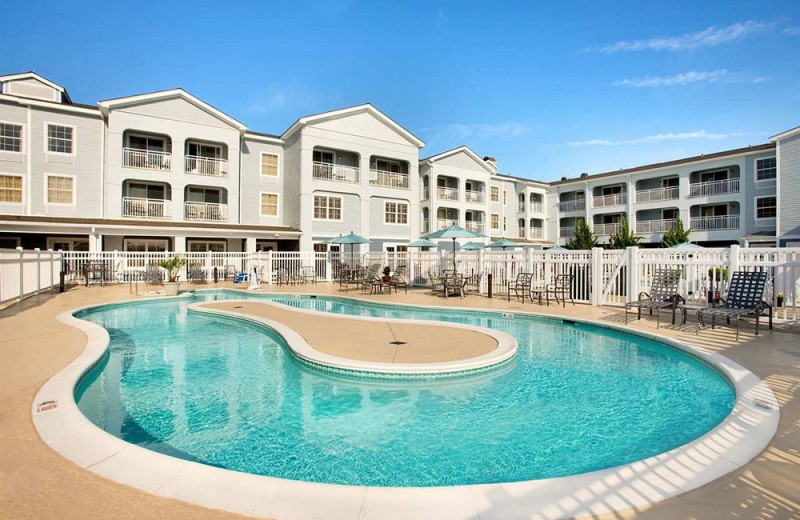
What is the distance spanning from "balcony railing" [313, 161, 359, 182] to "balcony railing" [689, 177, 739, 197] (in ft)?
89.4

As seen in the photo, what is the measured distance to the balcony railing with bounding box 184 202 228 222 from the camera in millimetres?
25797

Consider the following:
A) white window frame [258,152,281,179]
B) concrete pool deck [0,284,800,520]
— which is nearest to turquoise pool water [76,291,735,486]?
concrete pool deck [0,284,800,520]

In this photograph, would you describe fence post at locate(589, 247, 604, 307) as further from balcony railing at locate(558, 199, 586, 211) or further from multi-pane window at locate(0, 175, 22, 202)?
balcony railing at locate(558, 199, 586, 211)

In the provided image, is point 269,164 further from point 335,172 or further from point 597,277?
point 597,277

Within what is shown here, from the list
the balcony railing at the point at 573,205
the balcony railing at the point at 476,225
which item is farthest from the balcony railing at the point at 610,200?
the balcony railing at the point at 476,225

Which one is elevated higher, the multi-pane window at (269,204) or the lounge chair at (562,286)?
the multi-pane window at (269,204)

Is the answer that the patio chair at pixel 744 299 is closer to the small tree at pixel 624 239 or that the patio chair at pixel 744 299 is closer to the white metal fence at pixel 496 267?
the white metal fence at pixel 496 267

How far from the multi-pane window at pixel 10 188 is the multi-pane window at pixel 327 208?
15717 mm

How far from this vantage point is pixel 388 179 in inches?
1204

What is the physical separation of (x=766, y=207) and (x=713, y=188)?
3.68 meters

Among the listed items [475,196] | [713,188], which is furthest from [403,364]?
[713,188]

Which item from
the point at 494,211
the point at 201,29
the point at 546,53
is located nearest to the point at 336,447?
the point at 201,29

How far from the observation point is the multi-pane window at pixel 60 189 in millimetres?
22438

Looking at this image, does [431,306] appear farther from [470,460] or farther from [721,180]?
[721,180]
